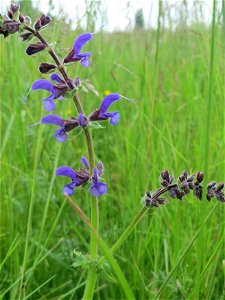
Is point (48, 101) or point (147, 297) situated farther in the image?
point (147, 297)

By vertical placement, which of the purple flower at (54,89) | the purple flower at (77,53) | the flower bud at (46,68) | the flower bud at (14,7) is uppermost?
the flower bud at (14,7)

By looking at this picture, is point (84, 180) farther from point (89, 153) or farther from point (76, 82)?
point (76, 82)

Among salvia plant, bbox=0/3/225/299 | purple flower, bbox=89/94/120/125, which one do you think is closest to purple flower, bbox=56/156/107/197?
salvia plant, bbox=0/3/225/299

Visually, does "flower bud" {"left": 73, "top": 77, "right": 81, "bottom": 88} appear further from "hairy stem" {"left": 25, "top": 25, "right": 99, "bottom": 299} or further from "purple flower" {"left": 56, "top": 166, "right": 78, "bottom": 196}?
"purple flower" {"left": 56, "top": 166, "right": 78, "bottom": 196}

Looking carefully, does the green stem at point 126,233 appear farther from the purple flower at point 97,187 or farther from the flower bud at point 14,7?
the flower bud at point 14,7

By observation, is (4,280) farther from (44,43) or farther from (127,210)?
(44,43)

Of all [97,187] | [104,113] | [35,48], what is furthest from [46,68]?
[97,187]

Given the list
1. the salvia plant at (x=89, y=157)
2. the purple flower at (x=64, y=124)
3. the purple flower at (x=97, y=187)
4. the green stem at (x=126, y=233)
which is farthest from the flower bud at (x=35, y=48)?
the green stem at (x=126, y=233)

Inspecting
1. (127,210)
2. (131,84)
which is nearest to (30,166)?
(127,210)
